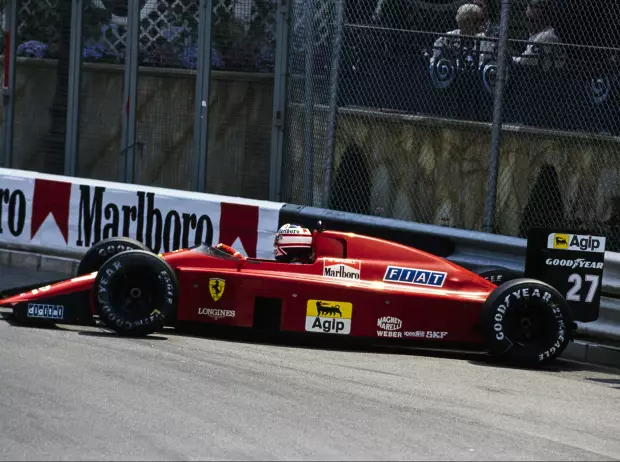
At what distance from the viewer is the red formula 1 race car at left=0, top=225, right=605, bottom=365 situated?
9102mm

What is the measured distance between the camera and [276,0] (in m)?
13.5

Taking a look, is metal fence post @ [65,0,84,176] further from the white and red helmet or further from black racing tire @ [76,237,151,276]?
the white and red helmet

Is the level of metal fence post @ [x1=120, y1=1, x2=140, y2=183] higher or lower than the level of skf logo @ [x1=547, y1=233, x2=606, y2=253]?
higher

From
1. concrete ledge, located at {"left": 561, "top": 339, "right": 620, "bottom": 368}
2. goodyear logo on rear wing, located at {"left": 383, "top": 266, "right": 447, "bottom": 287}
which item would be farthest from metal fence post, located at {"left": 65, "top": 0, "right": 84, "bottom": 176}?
concrete ledge, located at {"left": 561, "top": 339, "right": 620, "bottom": 368}

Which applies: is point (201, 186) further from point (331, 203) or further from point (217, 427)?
point (217, 427)

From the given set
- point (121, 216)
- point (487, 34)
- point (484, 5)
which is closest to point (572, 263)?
point (487, 34)

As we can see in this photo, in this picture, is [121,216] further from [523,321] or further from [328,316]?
[523,321]

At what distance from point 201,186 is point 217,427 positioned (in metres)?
8.03

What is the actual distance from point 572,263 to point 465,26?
2.95 meters

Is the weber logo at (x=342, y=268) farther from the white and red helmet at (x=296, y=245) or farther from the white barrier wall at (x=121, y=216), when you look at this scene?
the white barrier wall at (x=121, y=216)

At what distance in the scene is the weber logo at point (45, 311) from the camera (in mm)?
9086

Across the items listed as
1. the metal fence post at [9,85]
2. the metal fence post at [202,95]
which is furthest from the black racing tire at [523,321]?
the metal fence post at [9,85]

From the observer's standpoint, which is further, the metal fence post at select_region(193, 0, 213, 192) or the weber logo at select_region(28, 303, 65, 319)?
the metal fence post at select_region(193, 0, 213, 192)

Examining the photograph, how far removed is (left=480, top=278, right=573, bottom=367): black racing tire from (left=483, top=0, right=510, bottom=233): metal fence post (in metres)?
1.90
